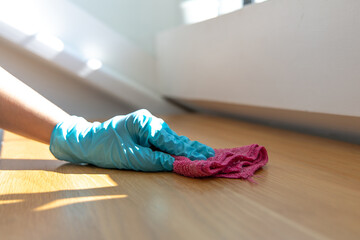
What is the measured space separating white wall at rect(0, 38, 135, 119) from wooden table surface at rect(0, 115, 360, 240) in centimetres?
136

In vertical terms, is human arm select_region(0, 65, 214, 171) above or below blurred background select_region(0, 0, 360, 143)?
below

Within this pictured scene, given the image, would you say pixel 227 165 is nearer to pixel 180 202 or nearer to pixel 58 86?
pixel 180 202

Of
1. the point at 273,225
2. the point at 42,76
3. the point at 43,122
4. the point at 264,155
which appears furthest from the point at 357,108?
the point at 42,76

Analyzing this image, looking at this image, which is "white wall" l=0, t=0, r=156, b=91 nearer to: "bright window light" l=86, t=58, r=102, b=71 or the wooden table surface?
"bright window light" l=86, t=58, r=102, b=71

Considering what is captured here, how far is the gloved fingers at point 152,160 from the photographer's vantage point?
973mm

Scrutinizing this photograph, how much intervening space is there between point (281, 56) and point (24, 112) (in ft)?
3.04

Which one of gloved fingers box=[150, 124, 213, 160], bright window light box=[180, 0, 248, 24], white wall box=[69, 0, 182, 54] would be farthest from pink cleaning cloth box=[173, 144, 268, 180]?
white wall box=[69, 0, 182, 54]

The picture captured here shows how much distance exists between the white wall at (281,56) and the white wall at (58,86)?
72cm

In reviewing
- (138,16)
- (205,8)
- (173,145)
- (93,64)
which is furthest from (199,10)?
(173,145)

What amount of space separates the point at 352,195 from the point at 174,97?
176 centimetres

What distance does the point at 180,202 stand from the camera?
761 millimetres

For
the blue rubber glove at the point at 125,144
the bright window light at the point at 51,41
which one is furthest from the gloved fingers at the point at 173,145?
the bright window light at the point at 51,41

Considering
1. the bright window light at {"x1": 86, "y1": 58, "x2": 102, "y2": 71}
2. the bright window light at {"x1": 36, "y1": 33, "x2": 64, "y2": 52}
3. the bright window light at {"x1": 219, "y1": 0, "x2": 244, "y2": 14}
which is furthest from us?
the bright window light at {"x1": 86, "y1": 58, "x2": 102, "y2": 71}

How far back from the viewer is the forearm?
102 centimetres
